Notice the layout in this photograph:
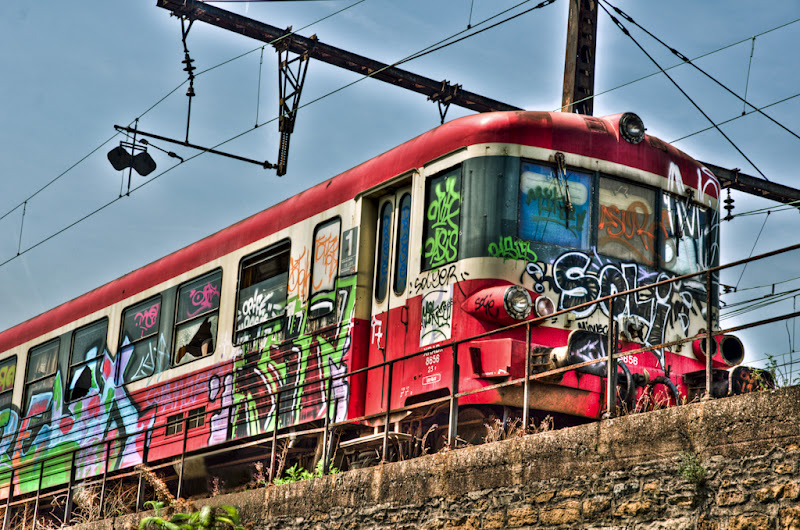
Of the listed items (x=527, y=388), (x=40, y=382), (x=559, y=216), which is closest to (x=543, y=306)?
(x=559, y=216)

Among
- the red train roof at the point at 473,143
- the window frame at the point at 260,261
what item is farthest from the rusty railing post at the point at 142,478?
the red train roof at the point at 473,143

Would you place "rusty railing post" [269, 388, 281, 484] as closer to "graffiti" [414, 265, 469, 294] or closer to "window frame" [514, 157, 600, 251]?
"graffiti" [414, 265, 469, 294]

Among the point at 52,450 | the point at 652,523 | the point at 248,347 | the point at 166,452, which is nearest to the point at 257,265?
the point at 248,347

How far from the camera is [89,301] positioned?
1681 cm

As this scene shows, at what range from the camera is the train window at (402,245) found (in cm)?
1094

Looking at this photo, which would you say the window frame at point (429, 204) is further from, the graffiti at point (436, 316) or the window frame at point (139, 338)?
the window frame at point (139, 338)

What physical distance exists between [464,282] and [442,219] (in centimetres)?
72

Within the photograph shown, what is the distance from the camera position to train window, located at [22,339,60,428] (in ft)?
56.6

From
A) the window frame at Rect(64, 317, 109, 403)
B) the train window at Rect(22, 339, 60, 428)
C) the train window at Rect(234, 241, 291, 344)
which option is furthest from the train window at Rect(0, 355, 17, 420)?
the train window at Rect(234, 241, 291, 344)

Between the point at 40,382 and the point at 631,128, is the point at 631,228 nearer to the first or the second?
the point at 631,128

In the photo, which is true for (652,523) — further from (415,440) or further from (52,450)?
(52,450)

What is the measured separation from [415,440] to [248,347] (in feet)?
9.98

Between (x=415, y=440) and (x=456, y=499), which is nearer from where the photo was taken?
(x=456, y=499)

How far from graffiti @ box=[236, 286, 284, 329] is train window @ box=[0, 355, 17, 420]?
7.01 meters
